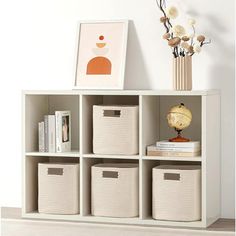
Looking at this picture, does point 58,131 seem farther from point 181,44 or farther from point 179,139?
point 181,44

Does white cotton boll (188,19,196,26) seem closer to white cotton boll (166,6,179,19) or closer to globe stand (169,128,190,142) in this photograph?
white cotton boll (166,6,179,19)

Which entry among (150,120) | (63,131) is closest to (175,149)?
(150,120)

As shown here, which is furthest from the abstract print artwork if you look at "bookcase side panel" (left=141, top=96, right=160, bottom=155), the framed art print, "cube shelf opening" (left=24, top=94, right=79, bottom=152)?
"bookcase side panel" (left=141, top=96, right=160, bottom=155)

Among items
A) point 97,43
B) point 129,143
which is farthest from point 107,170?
point 97,43

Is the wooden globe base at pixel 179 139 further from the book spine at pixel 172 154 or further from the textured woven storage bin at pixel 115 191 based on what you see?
the textured woven storage bin at pixel 115 191

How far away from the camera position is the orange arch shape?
412cm

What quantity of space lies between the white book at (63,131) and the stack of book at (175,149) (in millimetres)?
515

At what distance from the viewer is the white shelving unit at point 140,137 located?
148 inches

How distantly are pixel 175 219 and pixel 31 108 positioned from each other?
105cm

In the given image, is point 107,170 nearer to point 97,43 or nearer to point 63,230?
point 63,230

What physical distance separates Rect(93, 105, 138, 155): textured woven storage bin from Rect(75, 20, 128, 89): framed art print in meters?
0.22

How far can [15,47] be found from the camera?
439 centimetres

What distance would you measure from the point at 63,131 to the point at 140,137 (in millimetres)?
497

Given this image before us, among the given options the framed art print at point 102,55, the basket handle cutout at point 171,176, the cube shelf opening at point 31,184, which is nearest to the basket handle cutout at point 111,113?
the framed art print at point 102,55
